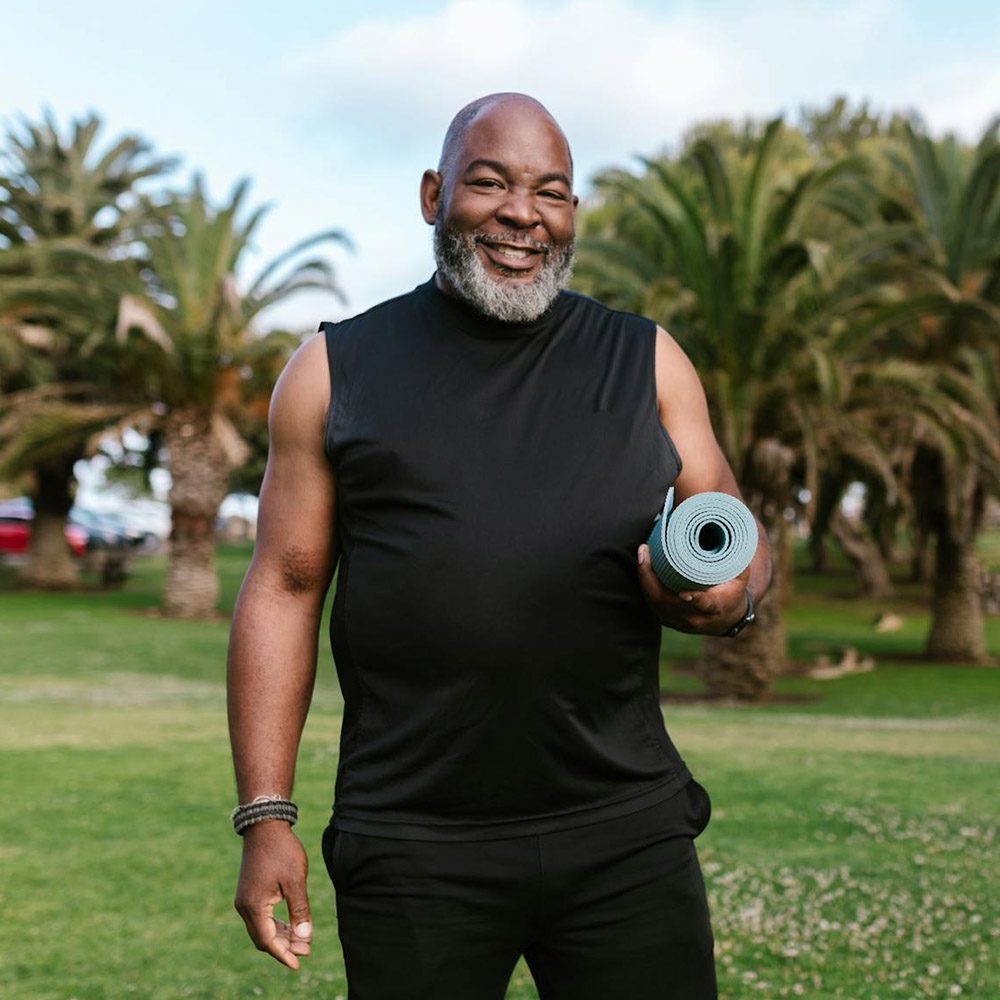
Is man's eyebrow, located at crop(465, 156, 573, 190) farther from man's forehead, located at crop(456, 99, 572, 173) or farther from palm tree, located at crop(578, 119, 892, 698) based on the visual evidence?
palm tree, located at crop(578, 119, 892, 698)

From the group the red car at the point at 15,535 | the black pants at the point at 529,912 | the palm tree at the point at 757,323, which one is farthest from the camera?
the red car at the point at 15,535

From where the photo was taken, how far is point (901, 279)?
794 inches

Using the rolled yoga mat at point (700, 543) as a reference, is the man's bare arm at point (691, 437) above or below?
above

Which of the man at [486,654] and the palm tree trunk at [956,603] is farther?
the palm tree trunk at [956,603]

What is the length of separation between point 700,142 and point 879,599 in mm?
19620

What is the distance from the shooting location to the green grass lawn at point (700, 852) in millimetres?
5098

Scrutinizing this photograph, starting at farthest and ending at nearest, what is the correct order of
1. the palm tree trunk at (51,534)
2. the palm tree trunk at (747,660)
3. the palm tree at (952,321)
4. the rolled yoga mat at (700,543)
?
1. the palm tree trunk at (51,534)
2. the palm tree at (952,321)
3. the palm tree trunk at (747,660)
4. the rolled yoga mat at (700,543)

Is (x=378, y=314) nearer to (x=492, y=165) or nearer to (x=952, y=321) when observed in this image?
(x=492, y=165)

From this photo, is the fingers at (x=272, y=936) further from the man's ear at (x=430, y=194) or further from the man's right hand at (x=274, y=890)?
the man's ear at (x=430, y=194)

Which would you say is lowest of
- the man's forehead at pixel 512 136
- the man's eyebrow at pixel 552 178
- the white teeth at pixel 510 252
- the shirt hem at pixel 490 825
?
the shirt hem at pixel 490 825

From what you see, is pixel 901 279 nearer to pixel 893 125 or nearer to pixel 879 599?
pixel 879 599

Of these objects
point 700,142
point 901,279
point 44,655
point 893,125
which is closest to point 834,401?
point 700,142

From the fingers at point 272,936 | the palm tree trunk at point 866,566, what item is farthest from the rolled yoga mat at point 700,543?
the palm tree trunk at point 866,566

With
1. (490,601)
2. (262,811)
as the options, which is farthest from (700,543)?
(262,811)
